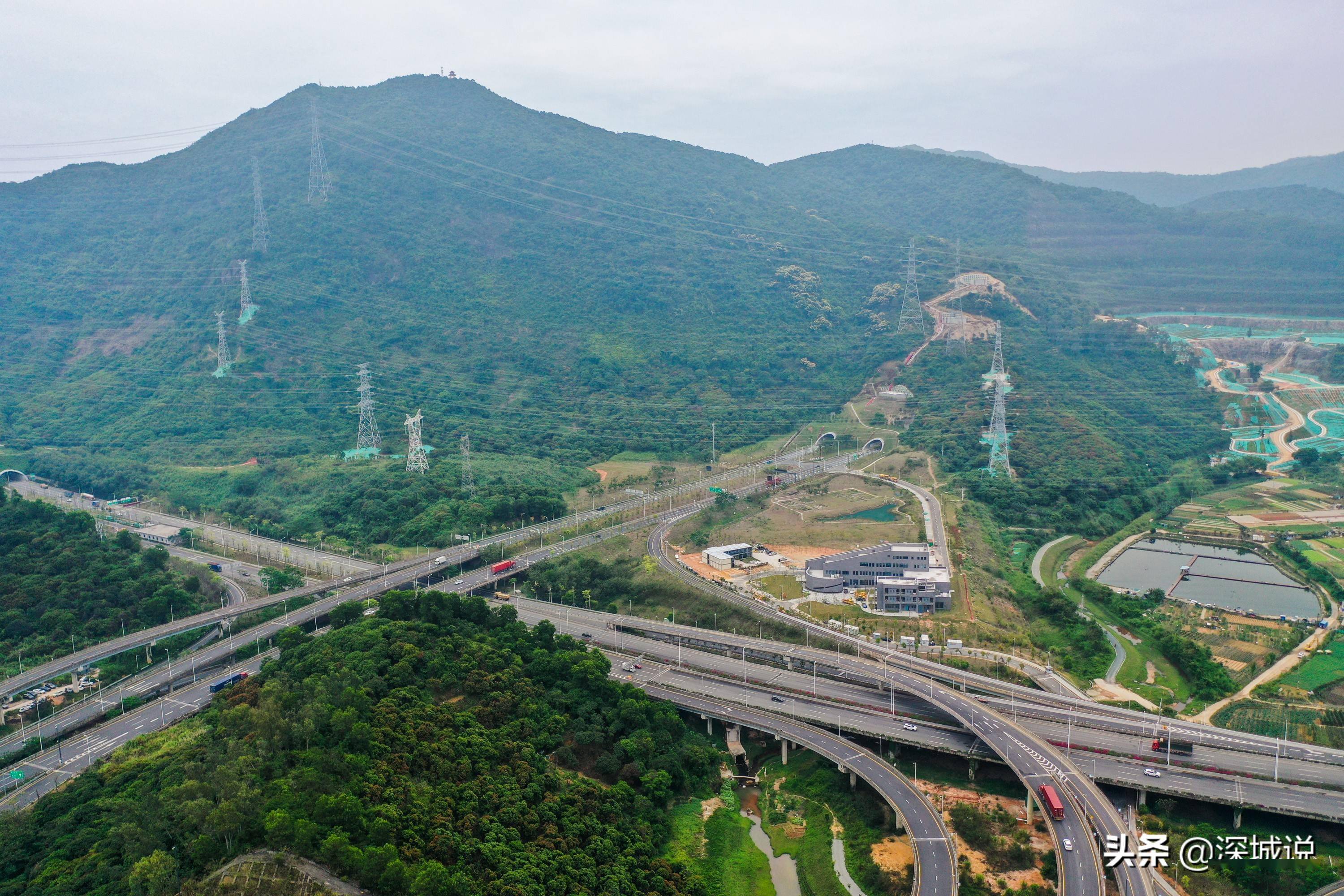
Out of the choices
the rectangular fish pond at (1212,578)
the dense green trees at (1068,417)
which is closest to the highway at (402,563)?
the dense green trees at (1068,417)

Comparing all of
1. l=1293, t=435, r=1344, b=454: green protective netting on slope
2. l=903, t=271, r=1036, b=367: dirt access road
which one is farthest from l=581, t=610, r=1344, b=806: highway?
l=1293, t=435, r=1344, b=454: green protective netting on slope

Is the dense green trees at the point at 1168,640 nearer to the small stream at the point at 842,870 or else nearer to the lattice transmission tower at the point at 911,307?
the small stream at the point at 842,870

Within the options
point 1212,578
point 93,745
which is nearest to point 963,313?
point 1212,578

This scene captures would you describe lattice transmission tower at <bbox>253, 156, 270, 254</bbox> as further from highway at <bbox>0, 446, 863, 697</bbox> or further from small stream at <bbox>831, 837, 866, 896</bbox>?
small stream at <bbox>831, 837, 866, 896</bbox>

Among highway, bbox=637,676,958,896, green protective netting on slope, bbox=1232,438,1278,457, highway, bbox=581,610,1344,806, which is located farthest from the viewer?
green protective netting on slope, bbox=1232,438,1278,457

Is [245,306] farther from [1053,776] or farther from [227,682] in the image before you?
[1053,776]

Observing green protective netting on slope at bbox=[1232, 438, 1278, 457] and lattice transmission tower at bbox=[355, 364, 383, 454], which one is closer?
lattice transmission tower at bbox=[355, 364, 383, 454]

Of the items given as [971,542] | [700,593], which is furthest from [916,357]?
[700,593]
